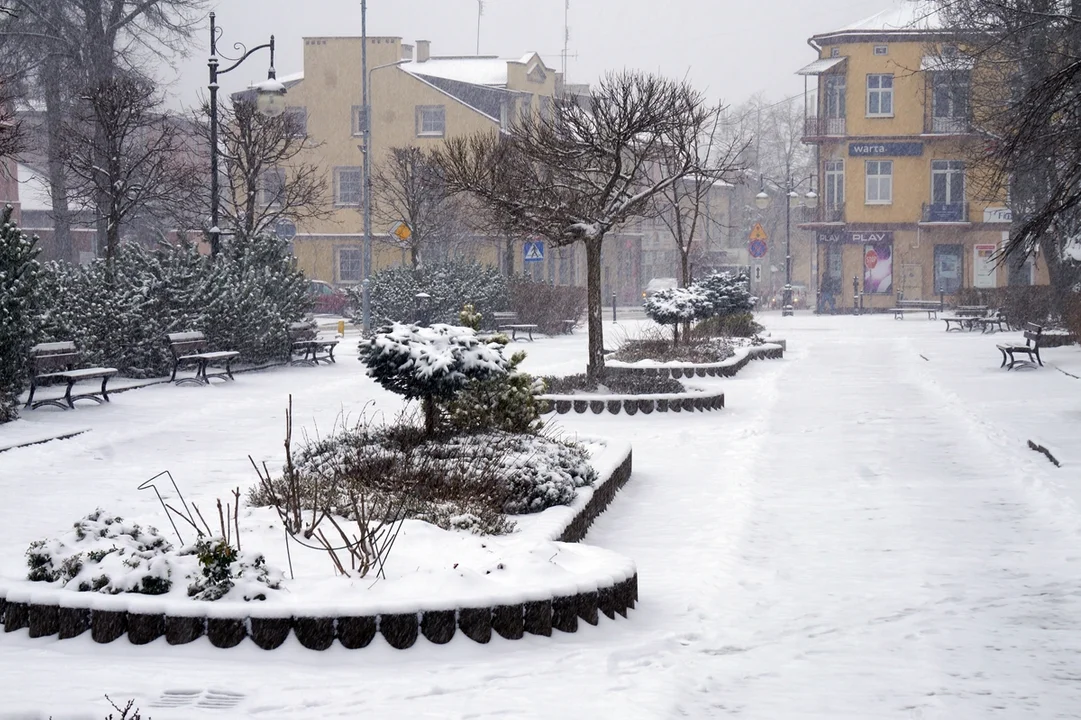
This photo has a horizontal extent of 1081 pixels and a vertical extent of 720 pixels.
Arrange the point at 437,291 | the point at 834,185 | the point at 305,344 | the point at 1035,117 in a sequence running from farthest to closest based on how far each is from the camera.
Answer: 1. the point at 834,185
2. the point at 437,291
3. the point at 305,344
4. the point at 1035,117

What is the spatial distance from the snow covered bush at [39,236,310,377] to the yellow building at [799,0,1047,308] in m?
38.8

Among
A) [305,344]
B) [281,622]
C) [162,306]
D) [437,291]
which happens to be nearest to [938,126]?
[437,291]

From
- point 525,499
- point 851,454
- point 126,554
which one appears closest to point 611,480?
point 525,499

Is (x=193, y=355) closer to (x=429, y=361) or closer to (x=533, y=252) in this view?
(x=429, y=361)

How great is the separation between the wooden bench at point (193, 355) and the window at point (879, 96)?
44588 mm

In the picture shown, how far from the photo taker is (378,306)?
39.5 metres

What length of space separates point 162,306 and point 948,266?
44895 millimetres

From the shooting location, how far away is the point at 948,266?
61438mm

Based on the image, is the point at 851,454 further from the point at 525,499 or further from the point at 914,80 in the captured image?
the point at 914,80

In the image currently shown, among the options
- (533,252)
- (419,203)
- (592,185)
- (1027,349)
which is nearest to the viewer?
(592,185)

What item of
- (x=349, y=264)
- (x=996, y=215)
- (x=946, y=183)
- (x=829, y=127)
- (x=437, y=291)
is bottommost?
(x=437, y=291)

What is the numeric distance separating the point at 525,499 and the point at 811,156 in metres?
107

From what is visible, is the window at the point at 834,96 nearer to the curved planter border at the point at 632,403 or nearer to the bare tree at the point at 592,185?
the bare tree at the point at 592,185

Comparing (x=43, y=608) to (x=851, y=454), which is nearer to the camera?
(x=43, y=608)
